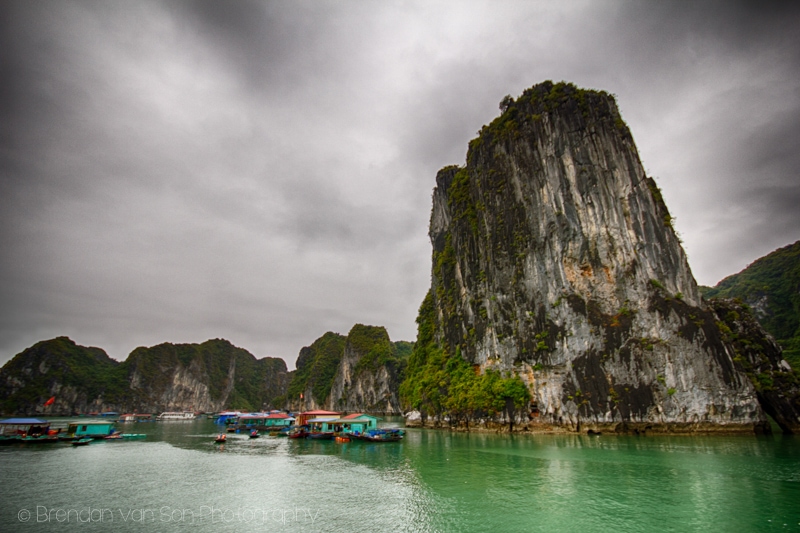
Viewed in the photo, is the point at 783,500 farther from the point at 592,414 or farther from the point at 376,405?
the point at 376,405

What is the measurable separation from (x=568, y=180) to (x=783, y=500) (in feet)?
114

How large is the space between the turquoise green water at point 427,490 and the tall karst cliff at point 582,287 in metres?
6.56

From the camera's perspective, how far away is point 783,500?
13.7 metres

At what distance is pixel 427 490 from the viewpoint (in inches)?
648

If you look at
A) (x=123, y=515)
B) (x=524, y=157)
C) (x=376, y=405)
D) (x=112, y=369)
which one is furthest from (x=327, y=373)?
(x=123, y=515)

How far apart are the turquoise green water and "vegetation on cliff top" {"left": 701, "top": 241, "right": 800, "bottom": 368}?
39.4 metres

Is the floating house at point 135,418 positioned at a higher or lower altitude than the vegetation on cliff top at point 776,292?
lower

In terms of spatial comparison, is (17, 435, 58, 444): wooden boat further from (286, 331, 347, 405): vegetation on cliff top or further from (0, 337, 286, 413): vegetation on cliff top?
(286, 331, 347, 405): vegetation on cliff top

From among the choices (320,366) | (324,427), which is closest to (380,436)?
(324,427)

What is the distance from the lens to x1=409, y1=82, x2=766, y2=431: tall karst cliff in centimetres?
3425

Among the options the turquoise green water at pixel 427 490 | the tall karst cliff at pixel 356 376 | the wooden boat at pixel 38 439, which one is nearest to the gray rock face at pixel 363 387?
the tall karst cliff at pixel 356 376

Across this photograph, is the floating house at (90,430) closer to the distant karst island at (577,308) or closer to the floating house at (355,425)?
the floating house at (355,425)

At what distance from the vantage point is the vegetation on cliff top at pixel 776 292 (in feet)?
185

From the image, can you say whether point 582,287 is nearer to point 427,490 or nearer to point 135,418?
point 427,490
